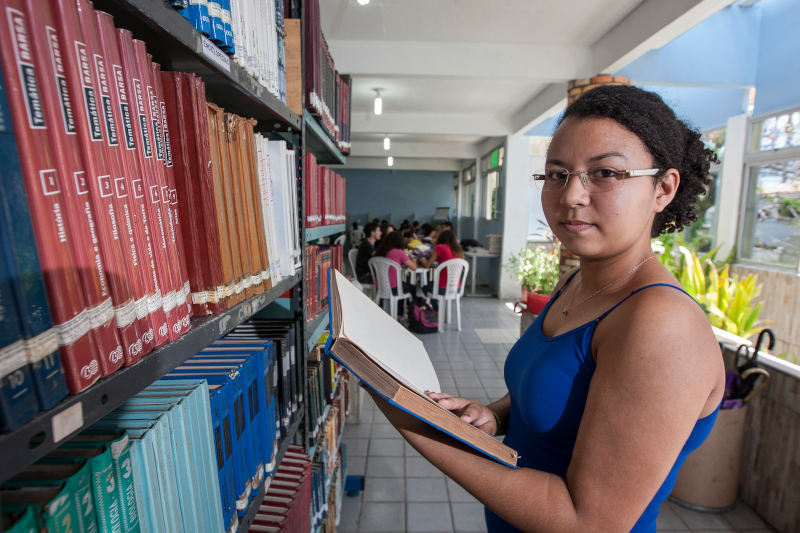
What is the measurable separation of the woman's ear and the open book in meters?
0.63

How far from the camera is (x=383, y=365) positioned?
654mm

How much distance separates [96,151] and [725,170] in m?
7.58

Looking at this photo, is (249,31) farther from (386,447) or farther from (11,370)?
(386,447)

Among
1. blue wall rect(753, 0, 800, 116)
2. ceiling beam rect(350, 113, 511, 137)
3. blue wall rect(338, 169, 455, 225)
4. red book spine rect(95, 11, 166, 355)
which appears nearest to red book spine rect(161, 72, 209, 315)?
red book spine rect(95, 11, 166, 355)

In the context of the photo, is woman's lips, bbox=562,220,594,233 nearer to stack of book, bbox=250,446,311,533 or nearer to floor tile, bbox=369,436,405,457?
stack of book, bbox=250,446,311,533

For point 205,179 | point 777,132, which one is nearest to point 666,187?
point 205,179

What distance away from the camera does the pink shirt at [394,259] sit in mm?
5949

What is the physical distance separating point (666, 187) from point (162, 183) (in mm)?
992

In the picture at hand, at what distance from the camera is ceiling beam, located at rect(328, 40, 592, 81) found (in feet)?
15.6

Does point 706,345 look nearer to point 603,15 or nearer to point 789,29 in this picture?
point 603,15

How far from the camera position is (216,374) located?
0.87m

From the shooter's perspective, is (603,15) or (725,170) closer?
(603,15)

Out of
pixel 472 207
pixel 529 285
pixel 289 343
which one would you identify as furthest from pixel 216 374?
pixel 472 207

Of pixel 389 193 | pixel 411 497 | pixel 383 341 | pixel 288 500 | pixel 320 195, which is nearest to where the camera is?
pixel 383 341
